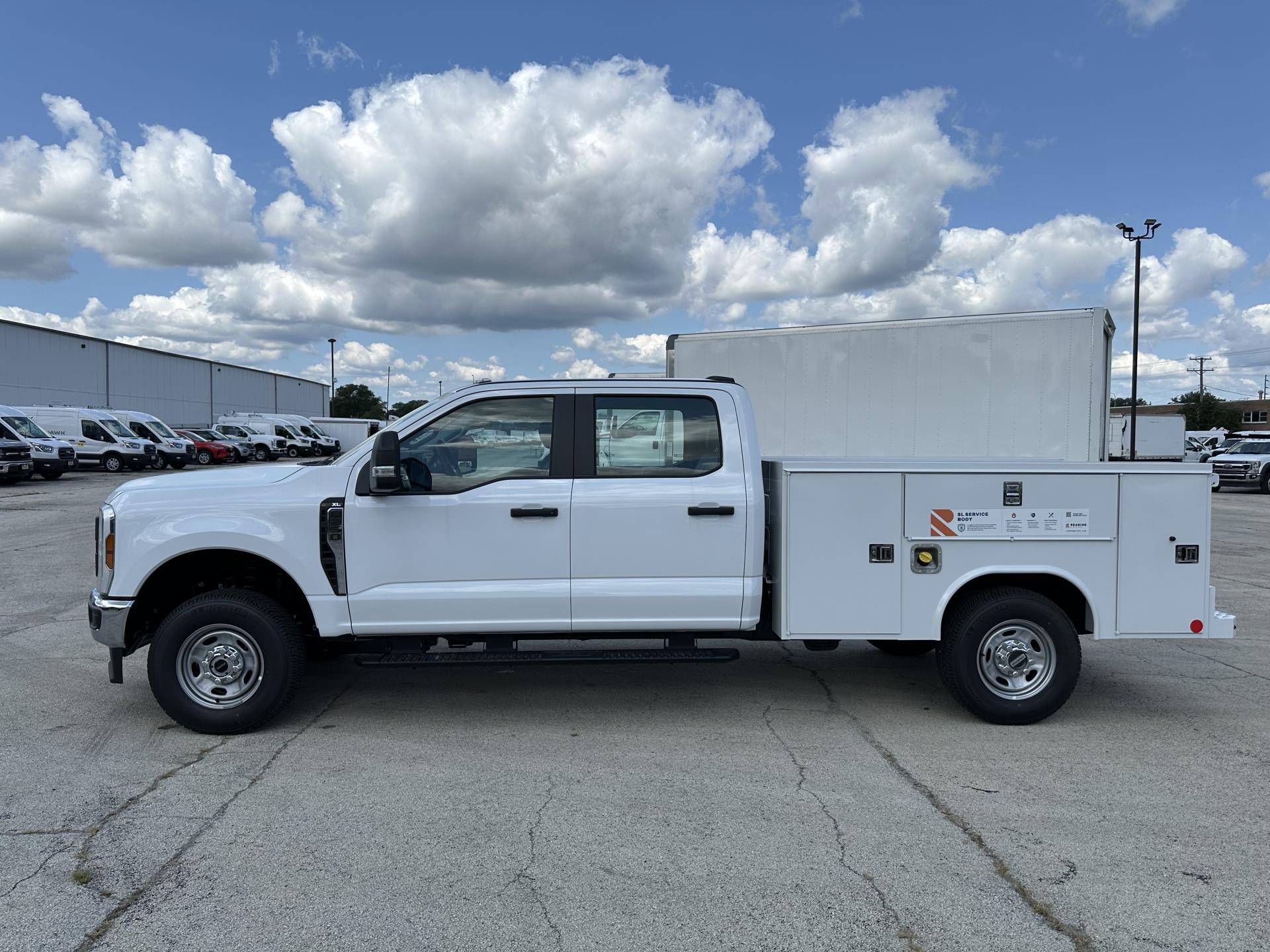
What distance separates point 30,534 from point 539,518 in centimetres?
1344

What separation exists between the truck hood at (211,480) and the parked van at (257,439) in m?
45.9

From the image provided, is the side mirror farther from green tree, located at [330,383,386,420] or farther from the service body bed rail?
green tree, located at [330,383,386,420]

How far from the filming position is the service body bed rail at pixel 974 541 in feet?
17.4

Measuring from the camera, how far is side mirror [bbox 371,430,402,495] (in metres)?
4.88

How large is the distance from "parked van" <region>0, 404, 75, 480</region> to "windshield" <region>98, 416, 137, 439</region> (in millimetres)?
6376

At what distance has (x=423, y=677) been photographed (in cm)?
652

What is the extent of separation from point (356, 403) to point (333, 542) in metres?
127

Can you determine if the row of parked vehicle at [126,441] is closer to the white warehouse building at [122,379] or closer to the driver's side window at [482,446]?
the white warehouse building at [122,379]

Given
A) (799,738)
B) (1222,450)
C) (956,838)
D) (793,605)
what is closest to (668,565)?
(793,605)

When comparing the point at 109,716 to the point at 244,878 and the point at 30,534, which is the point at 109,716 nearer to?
the point at 244,878

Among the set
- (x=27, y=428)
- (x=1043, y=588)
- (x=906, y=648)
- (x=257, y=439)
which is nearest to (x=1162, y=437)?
(x=906, y=648)

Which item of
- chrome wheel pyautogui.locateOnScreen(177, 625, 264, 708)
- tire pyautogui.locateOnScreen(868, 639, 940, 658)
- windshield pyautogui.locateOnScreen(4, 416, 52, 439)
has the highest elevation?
windshield pyautogui.locateOnScreen(4, 416, 52, 439)

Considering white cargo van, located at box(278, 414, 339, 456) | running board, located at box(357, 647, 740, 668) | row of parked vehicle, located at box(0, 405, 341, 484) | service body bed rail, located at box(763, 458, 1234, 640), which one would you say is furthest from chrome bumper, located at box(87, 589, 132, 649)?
white cargo van, located at box(278, 414, 339, 456)

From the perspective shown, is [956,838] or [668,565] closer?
[956,838]
